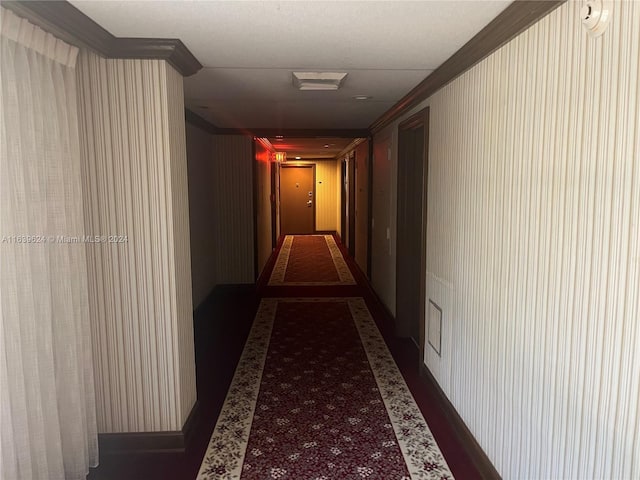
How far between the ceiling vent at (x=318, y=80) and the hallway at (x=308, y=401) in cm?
215

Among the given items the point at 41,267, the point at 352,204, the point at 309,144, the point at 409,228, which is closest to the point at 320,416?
the point at 41,267

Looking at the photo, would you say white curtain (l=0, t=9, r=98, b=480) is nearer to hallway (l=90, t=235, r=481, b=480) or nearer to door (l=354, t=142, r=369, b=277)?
hallway (l=90, t=235, r=481, b=480)

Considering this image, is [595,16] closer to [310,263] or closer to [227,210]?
[227,210]

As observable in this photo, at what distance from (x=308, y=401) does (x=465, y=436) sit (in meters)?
1.06

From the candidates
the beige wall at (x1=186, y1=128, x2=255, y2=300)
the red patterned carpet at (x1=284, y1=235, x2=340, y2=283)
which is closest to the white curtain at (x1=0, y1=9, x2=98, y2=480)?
the beige wall at (x1=186, y1=128, x2=255, y2=300)

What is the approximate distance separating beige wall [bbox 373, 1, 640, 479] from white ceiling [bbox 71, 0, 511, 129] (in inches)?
11.4

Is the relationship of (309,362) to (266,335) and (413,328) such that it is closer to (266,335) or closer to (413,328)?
(266,335)

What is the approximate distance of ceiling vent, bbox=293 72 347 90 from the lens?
112 inches

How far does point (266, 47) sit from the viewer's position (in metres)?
2.29

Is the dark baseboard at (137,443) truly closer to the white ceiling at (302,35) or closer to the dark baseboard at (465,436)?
the dark baseboard at (465,436)

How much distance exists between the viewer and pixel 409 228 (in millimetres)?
4223

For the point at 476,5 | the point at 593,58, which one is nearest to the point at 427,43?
Answer: the point at 476,5

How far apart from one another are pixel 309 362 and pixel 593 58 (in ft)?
9.91

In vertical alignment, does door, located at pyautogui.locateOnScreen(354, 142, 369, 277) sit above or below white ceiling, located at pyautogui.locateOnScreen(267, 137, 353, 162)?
below
